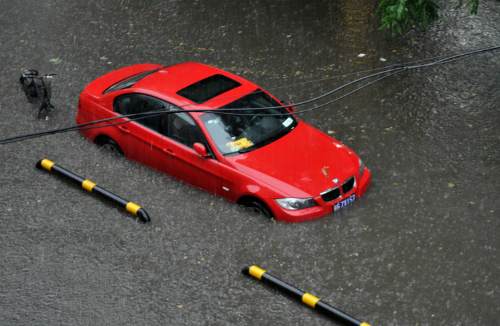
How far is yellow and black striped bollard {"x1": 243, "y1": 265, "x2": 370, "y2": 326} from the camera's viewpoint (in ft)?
30.9

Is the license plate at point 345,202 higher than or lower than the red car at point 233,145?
lower

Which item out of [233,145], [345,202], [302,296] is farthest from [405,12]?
[302,296]

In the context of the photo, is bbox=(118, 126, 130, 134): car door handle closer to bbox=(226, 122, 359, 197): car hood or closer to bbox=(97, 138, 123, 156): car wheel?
bbox=(97, 138, 123, 156): car wheel

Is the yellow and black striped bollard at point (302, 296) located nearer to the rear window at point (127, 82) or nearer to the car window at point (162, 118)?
the car window at point (162, 118)

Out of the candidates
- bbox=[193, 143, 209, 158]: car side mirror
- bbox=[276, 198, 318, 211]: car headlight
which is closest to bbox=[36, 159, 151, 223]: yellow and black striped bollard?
bbox=[193, 143, 209, 158]: car side mirror

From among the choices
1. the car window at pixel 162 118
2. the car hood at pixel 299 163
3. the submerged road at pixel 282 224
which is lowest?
the submerged road at pixel 282 224

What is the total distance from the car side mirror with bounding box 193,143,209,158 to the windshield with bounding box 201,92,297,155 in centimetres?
21

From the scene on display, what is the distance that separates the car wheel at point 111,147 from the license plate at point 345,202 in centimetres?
389

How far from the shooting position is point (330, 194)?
1127cm

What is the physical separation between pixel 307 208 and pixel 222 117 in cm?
194

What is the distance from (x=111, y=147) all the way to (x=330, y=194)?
13.2ft

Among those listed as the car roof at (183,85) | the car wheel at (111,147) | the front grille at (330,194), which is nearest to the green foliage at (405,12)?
the car roof at (183,85)

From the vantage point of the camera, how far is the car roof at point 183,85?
1200 cm

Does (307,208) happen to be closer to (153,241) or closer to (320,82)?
(153,241)
